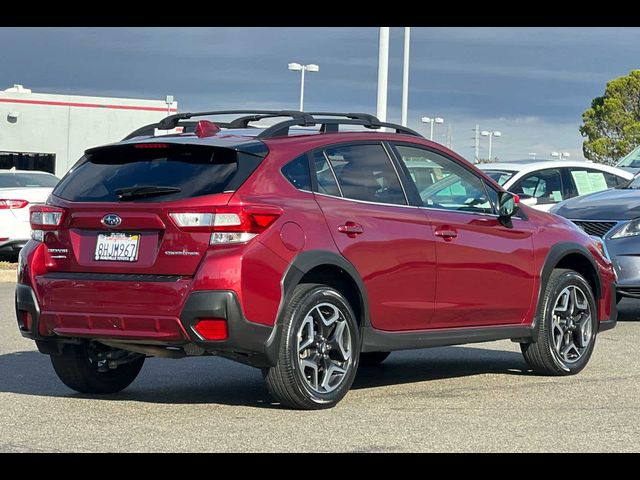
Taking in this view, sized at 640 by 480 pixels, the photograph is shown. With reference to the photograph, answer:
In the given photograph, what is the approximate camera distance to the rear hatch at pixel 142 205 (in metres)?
7.55

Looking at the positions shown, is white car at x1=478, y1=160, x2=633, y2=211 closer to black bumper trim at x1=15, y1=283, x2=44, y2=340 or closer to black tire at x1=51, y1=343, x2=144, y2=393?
black tire at x1=51, y1=343, x2=144, y2=393

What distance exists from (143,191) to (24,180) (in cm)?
1375

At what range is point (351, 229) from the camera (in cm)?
805

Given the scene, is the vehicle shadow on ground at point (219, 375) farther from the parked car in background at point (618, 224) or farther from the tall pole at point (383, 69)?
the tall pole at point (383, 69)

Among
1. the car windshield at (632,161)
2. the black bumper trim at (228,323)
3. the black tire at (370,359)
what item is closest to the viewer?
the black bumper trim at (228,323)

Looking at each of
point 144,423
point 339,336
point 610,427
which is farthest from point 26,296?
point 610,427

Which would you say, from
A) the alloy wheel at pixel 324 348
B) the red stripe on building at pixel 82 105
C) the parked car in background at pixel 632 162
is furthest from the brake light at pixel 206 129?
the red stripe on building at pixel 82 105

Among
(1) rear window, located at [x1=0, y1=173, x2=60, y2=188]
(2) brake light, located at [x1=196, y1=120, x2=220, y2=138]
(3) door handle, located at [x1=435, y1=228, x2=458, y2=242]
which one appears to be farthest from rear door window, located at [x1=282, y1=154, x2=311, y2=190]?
(1) rear window, located at [x1=0, y1=173, x2=60, y2=188]

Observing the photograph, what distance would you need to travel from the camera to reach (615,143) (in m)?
72.2

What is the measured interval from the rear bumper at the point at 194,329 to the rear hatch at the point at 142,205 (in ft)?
0.78

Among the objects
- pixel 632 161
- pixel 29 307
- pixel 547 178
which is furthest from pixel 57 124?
pixel 29 307

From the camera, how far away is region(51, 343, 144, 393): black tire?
846 cm

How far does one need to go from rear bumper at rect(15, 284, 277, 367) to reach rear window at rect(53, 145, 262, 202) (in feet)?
2.16
